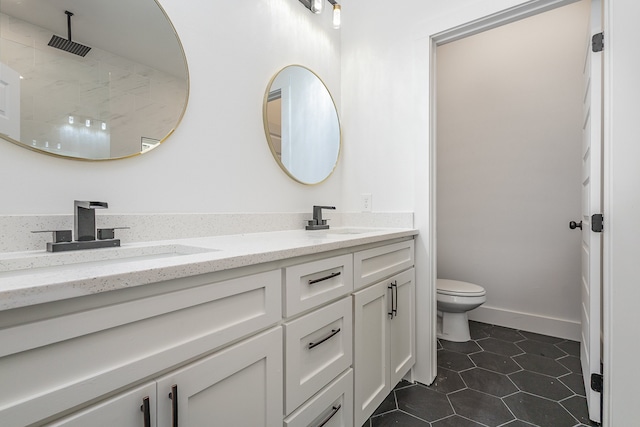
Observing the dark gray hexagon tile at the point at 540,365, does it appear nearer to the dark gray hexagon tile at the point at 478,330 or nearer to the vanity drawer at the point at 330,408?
the dark gray hexagon tile at the point at 478,330

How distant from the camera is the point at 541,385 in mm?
1661

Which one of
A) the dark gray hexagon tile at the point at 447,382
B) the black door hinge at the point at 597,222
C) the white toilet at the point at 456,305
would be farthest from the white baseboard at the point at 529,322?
the black door hinge at the point at 597,222

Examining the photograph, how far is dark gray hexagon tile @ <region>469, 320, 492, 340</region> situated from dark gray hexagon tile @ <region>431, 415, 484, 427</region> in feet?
3.32

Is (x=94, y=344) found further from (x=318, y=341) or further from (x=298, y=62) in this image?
(x=298, y=62)

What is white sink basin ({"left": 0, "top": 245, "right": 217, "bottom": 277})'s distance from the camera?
774mm

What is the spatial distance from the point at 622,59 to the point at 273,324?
1717mm

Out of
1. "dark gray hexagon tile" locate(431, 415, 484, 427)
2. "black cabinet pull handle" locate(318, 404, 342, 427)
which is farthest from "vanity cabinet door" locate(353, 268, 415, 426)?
"dark gray hexagon tile" locate(431, 415, 484, 427)

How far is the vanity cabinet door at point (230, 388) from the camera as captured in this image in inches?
25.2

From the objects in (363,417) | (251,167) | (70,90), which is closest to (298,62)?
(251,167)

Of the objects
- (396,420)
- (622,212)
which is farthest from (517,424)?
(622,212)

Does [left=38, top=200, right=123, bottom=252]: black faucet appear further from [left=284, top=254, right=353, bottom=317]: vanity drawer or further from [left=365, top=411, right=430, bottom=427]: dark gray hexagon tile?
[left=365, top=411, right=430, bottom=427]: dark gray hexagon tile

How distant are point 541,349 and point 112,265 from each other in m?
2.60

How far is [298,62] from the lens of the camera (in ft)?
6.00

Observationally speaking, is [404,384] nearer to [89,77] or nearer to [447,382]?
[447,382]
